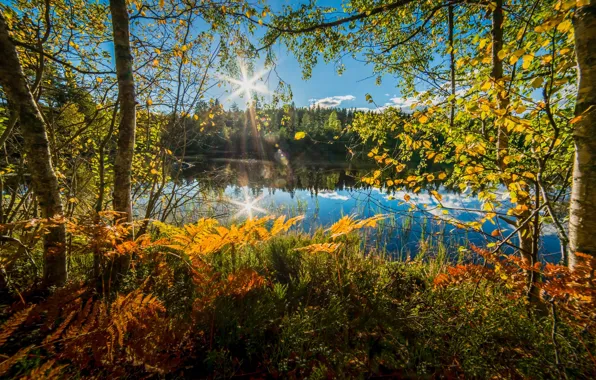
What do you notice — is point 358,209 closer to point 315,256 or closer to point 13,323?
point 315,256

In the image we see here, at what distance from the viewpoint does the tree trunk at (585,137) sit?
1.38m

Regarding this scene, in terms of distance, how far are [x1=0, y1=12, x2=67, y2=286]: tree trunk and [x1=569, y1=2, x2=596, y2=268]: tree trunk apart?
3.70 m

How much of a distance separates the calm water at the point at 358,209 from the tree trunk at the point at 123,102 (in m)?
1.71

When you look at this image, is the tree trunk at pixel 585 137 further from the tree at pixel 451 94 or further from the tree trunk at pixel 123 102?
the tree trunk at pixel 123 102

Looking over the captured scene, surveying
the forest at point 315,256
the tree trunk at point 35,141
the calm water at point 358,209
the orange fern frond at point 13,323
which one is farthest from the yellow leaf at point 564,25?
the tree trunk at point 35,141

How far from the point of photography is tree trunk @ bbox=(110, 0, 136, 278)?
2.42 meters

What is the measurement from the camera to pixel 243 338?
1980mm

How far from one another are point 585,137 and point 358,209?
7267mm

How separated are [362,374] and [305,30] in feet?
12.4

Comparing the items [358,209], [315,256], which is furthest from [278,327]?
[358,209]

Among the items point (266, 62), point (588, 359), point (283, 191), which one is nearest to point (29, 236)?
point (266, 62)

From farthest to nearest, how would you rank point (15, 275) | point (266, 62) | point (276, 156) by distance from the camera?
point (276, 156)
point (266, 62)
point (15, 275)

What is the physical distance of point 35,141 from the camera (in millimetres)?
1933

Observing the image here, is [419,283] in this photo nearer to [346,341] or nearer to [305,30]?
[346,341]
